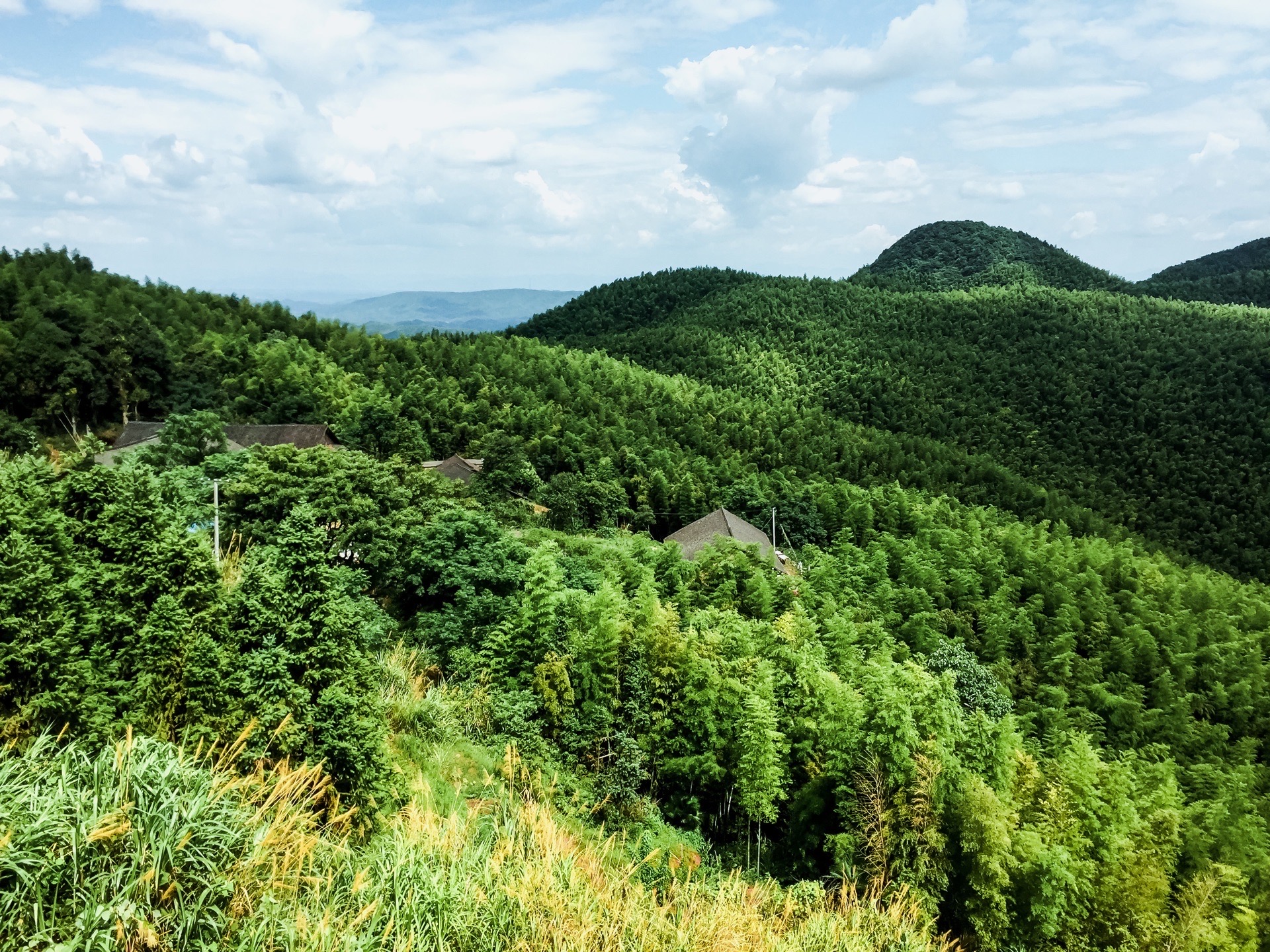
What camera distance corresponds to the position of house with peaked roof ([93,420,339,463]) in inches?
1521

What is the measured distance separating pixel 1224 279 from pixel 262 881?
549 ft

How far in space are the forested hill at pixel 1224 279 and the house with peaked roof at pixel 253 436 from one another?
132 meters

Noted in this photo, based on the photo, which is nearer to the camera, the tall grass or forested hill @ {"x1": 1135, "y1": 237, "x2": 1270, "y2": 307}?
the tall grass

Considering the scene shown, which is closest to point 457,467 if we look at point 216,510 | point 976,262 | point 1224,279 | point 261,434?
point 261,434

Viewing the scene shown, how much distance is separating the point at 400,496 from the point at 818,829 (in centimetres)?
1583

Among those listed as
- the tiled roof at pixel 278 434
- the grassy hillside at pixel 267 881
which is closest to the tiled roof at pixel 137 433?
the tiled roof at pixel 278 434

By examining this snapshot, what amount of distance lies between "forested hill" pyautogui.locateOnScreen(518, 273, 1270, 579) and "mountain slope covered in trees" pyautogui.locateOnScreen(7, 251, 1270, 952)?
44.4ft

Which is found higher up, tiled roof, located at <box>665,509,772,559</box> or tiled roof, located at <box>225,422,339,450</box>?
tiled roof, located at <box>225,422,339,450</box>

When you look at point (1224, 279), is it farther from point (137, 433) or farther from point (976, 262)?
point (137, 433)

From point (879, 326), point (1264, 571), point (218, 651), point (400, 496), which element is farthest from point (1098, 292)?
point (218, 651)

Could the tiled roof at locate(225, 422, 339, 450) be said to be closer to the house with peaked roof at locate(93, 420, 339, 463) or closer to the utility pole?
the house with peaked roof at locate(93, 420, 339, 463)

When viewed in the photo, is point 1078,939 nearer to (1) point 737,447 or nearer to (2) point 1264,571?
(1) point 737,447

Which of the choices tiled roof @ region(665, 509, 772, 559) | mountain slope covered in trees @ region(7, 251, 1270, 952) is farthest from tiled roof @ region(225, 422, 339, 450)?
tiled roof @ region(665, 509, 772, 559)

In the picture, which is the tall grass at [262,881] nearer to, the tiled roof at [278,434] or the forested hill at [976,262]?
the tiled roof at [278,434]
